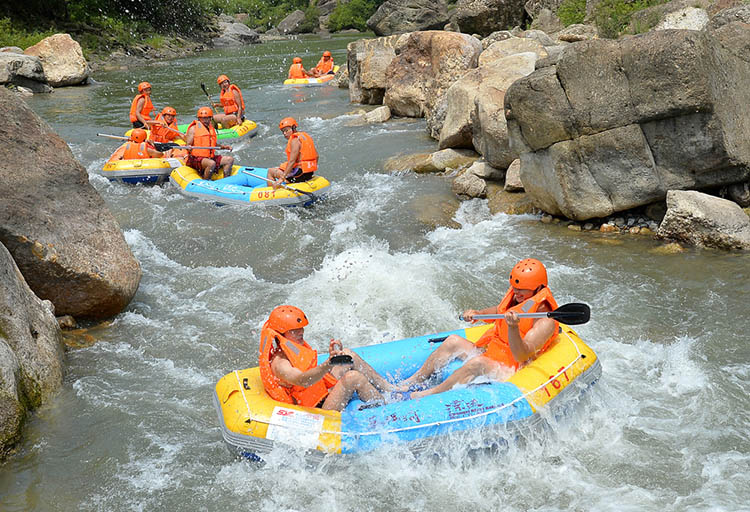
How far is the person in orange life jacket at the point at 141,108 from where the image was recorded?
14672 millimetres

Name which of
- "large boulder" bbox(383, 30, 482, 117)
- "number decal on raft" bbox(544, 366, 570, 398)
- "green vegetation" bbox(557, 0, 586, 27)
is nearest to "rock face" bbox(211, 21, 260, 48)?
"green vegetation" bbox(557, 0, 586, 27)

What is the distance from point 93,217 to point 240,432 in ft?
12.4

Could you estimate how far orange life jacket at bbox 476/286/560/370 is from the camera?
546 cm

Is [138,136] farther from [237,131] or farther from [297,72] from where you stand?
[297,72]

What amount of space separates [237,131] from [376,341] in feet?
31.1

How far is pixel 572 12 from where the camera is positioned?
18141 millimetres

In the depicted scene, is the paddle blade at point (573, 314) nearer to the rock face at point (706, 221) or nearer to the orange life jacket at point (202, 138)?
the rock face at point (706, 221)

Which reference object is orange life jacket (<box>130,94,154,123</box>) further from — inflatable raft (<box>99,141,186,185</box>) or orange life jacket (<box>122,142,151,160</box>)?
inflatable raft (<box>99,141,186,185</box>)

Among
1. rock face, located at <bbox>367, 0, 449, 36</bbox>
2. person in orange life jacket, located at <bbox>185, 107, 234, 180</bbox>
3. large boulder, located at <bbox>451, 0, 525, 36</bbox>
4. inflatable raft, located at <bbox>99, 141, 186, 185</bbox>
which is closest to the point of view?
person in orange life jacket, located at <bbox>185, 107, 234, 180</bbox>

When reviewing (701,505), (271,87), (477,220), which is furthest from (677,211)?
(271,87)

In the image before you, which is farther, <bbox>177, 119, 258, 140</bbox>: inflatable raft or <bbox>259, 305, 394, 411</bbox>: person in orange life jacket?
<bbox>177, 119, 258, 140</bbox>: inflatable raft

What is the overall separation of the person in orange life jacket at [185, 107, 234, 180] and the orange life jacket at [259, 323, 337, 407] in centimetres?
736

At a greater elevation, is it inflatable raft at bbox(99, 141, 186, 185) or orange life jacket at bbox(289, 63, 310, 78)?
inflatable raft at bbox(99, 141, 186, 185)

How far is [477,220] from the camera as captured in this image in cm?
1002
